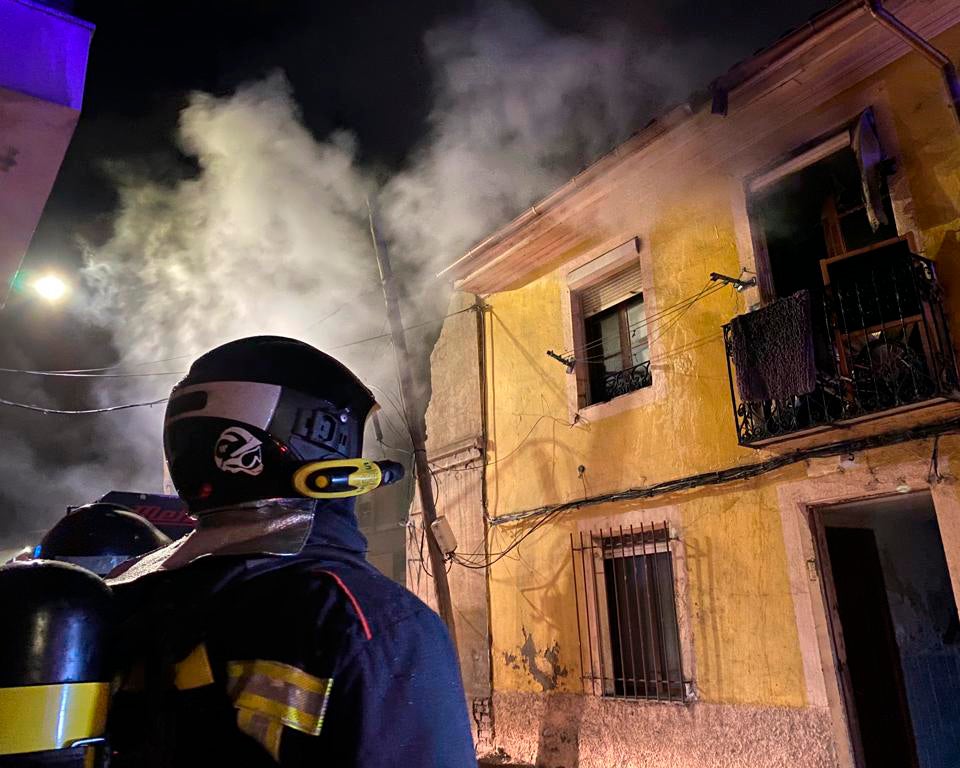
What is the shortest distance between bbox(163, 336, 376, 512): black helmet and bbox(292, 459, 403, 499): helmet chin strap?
0.17 feet

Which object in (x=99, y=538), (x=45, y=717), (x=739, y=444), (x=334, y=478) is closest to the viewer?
(x=45, y=717)

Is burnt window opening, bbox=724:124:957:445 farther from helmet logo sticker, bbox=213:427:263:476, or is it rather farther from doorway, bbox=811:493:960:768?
helmet logo sticker, bbox=213:427:263:476

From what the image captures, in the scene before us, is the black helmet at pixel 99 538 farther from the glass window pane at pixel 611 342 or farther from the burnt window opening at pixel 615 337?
the glass window pane at pixel 611 342

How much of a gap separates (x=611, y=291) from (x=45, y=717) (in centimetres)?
861

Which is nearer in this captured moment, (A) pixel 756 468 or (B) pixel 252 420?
(B) pixel 252 420

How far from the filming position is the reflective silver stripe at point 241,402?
6.01 feet

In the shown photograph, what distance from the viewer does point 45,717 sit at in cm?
130

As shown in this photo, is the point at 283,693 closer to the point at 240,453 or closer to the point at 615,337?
the point at 240,453

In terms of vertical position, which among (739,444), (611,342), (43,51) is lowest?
(739,444)

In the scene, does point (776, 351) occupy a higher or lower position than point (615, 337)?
lower

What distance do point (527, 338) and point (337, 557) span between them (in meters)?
8.57

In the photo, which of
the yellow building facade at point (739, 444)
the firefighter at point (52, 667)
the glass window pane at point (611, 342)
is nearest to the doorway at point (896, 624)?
the yellow building facade at point (739, 444)

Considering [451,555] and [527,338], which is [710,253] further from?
[451,555]

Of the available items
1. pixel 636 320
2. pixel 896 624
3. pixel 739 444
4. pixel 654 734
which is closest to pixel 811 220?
pixel 636 320
